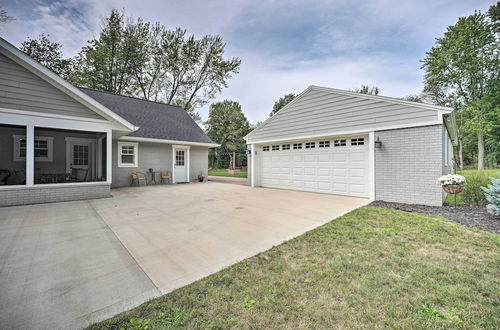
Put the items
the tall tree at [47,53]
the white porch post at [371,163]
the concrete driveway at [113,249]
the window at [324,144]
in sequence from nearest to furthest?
the concrete driveway at [113,249] → the white porch post at [371,163] → the window at [324,144] → the tall tree at [47,53]

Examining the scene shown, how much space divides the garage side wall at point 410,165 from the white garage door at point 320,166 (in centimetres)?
62

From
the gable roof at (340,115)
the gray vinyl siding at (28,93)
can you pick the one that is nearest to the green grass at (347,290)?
the gable roof at (340,115)

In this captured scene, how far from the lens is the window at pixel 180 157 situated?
13023mm

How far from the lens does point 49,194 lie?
6.70 meters

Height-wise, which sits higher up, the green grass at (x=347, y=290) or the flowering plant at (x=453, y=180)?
the flowering plant at (x=453, y=180)

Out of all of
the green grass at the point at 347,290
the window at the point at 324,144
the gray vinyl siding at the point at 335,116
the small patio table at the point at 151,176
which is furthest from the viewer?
the small patio table at the point at 151,176

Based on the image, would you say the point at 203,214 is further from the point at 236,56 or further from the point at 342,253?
the point at 236,56

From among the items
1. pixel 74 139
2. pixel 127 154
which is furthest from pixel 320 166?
pixel 74 139

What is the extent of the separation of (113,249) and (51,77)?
6.59 metres

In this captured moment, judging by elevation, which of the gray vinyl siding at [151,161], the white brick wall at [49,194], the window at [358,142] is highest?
the window at [358,142]

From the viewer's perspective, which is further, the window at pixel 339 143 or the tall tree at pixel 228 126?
the tall tree at pixel 228 126

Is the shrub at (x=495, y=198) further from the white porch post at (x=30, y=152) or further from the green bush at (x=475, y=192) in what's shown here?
the white porch post at (x=30, y=152)

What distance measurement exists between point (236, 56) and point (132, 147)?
48.7 feet

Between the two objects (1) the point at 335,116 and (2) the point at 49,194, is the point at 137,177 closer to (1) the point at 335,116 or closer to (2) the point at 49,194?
(2) the point at 49,194
